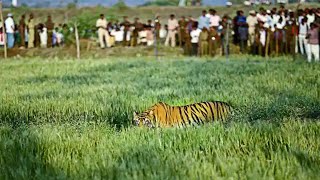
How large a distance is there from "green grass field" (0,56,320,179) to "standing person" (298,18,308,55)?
7444 mm

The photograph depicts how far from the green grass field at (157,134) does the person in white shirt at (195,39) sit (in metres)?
11.7

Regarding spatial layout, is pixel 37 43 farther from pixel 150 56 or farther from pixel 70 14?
pixel 70 14

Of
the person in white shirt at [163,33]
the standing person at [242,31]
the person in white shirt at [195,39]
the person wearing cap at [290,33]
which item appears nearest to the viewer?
the person wearing cap at [290,33]

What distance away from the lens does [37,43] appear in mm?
28109

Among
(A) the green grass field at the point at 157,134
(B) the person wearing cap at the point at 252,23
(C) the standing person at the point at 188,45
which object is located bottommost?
(A) the green grass field at the point at 157,134

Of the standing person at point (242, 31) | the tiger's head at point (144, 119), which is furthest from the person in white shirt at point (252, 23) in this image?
the tiger's head at point (144, 119)

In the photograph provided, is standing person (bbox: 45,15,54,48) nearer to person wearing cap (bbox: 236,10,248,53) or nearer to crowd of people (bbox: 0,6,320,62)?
crowd of people (bbox: 0,6,320,62)

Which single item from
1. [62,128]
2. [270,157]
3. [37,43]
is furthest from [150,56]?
[270,157]

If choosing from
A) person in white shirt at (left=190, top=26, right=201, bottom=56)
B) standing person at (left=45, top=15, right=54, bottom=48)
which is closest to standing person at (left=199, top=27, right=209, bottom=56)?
person in white shirt at (left=190, top=26, right=201, bottom=56)

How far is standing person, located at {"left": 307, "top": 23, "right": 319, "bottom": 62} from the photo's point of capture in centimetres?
1773

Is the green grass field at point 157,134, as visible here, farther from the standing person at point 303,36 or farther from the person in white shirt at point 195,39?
the person in white shirt at point 195,39

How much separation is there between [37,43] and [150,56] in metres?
6.54

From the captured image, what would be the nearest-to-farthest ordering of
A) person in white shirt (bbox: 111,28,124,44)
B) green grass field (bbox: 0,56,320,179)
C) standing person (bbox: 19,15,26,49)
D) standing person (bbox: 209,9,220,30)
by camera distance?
green grass field (bbox: 0,56,320,179) < standing person (bbox: 209,9,220,30) < standing person (bbox: 19,15,26,49) < person in white shirt (bbox: 111,28,124,44)

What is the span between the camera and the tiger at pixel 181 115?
23.7ft
